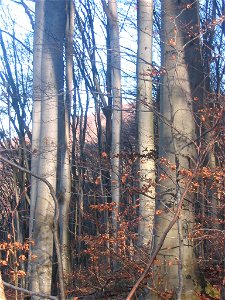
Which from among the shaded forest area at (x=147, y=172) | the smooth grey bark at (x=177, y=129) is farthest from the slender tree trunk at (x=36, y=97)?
the smooth grey bark at (x=177, y=129)

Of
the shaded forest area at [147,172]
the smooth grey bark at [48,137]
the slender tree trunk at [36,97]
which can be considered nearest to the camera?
the shaded forest area at [147,172]

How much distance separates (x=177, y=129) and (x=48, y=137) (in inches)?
135

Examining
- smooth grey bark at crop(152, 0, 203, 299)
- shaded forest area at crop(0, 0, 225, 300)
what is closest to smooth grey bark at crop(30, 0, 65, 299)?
shaded forest area at crop(0, 0, 225, 300)

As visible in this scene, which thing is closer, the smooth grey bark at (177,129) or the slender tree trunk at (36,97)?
the smooth grey bark at (177,129)

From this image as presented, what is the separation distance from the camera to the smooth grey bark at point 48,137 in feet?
30.7

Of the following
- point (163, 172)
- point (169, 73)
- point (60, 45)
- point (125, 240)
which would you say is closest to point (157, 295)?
point (163, 172)

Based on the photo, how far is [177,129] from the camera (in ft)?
22.8

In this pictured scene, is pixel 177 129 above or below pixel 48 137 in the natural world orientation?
below

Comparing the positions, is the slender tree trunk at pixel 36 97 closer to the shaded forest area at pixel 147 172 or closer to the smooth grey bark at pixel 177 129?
the shaded forest area at pixel 147 172

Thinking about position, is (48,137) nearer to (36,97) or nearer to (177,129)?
(36,97)

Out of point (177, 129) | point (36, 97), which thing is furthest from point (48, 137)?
point (177, 129)

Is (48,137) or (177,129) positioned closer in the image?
(177,129)

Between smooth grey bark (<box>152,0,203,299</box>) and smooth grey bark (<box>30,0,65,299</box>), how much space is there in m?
2.84

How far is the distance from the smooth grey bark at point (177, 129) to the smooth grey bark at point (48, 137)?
9.31ft
